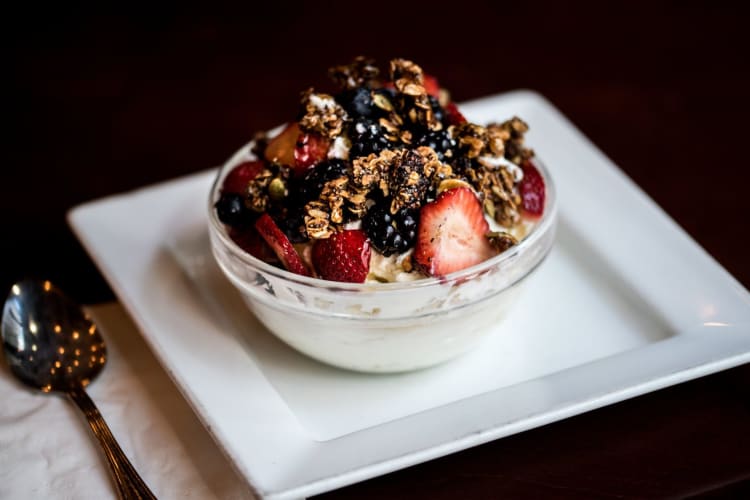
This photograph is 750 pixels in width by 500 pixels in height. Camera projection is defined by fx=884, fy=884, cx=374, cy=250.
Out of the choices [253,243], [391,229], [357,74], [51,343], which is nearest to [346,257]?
[391,229]

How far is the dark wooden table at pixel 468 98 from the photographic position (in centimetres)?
144

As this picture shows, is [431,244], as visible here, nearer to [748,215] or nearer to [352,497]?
[352,497]

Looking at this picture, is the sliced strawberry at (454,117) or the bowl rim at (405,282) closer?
the bowl rim at (405,282)

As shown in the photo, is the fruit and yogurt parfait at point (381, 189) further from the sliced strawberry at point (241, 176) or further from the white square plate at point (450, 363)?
the white square plate at point (450, 363)

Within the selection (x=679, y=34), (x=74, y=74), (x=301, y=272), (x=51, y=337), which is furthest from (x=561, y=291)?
(x=74, y=74)

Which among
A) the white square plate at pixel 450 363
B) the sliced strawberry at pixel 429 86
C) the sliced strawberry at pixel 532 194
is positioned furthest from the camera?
the sliced strawberry at pixel 429 86

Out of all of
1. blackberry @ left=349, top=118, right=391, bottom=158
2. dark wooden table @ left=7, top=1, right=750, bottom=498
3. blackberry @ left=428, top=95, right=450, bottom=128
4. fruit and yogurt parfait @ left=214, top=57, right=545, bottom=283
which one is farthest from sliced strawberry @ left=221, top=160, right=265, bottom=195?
dark wooden table @ left=7, top=1, right=750, bottom=498

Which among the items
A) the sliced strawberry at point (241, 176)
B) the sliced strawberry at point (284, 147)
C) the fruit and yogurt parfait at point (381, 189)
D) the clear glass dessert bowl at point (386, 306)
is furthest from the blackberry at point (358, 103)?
the clear glass dessert bowl at point (386, 306)

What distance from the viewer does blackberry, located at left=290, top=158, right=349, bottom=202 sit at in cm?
149

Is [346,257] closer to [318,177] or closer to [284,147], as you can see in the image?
[318,177]

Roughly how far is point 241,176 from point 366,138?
0.29 m

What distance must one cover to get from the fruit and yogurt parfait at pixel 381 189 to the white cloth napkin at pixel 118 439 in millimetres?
334

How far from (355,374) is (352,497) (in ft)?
0.97

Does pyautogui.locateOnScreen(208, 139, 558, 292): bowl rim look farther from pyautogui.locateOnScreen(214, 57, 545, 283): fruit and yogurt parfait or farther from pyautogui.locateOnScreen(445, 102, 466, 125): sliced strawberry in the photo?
pyautogui.locateOnScreen(445, 102, 466, 125): sliced strawberry
